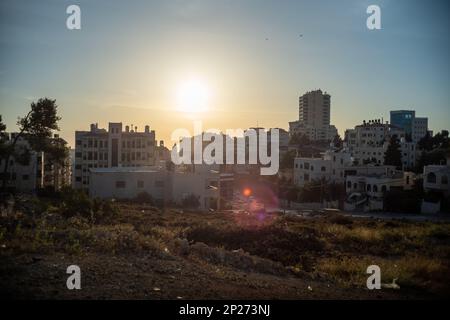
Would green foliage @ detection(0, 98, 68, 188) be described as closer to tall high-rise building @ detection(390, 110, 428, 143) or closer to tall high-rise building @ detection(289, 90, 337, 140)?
tall high-rise building @ detection(390, 110, 428, 143)

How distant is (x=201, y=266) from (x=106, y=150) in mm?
43702

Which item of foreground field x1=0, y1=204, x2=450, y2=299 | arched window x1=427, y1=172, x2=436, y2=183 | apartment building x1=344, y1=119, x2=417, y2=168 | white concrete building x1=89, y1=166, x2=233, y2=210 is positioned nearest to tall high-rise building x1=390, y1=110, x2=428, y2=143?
apartment building x1=344, y1=119, x2=417, y2=168

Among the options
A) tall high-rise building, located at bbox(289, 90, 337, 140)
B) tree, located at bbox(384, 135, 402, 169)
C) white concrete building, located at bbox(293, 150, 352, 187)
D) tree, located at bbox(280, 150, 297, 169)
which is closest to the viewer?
white concrete building, located at bbox(293, 150, 352, 187)

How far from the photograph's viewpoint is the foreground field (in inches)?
292

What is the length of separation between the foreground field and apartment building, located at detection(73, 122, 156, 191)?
1426 inches

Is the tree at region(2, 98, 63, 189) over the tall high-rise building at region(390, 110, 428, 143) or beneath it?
beneath

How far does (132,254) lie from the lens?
9961mm

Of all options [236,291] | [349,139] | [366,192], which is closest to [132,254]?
[236,291]

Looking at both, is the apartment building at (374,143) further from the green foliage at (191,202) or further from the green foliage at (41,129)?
the green foliage at (41,129)

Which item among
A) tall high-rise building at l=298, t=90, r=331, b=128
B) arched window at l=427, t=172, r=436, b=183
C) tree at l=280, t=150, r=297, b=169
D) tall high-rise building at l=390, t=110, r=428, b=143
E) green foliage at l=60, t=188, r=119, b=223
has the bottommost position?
green foliage at l=60, t=188, r=119, b=223

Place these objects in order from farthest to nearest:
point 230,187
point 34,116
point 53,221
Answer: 1. point 230,187
2. point 34,116
3. point 53,221

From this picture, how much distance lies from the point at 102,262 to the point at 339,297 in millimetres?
5064
